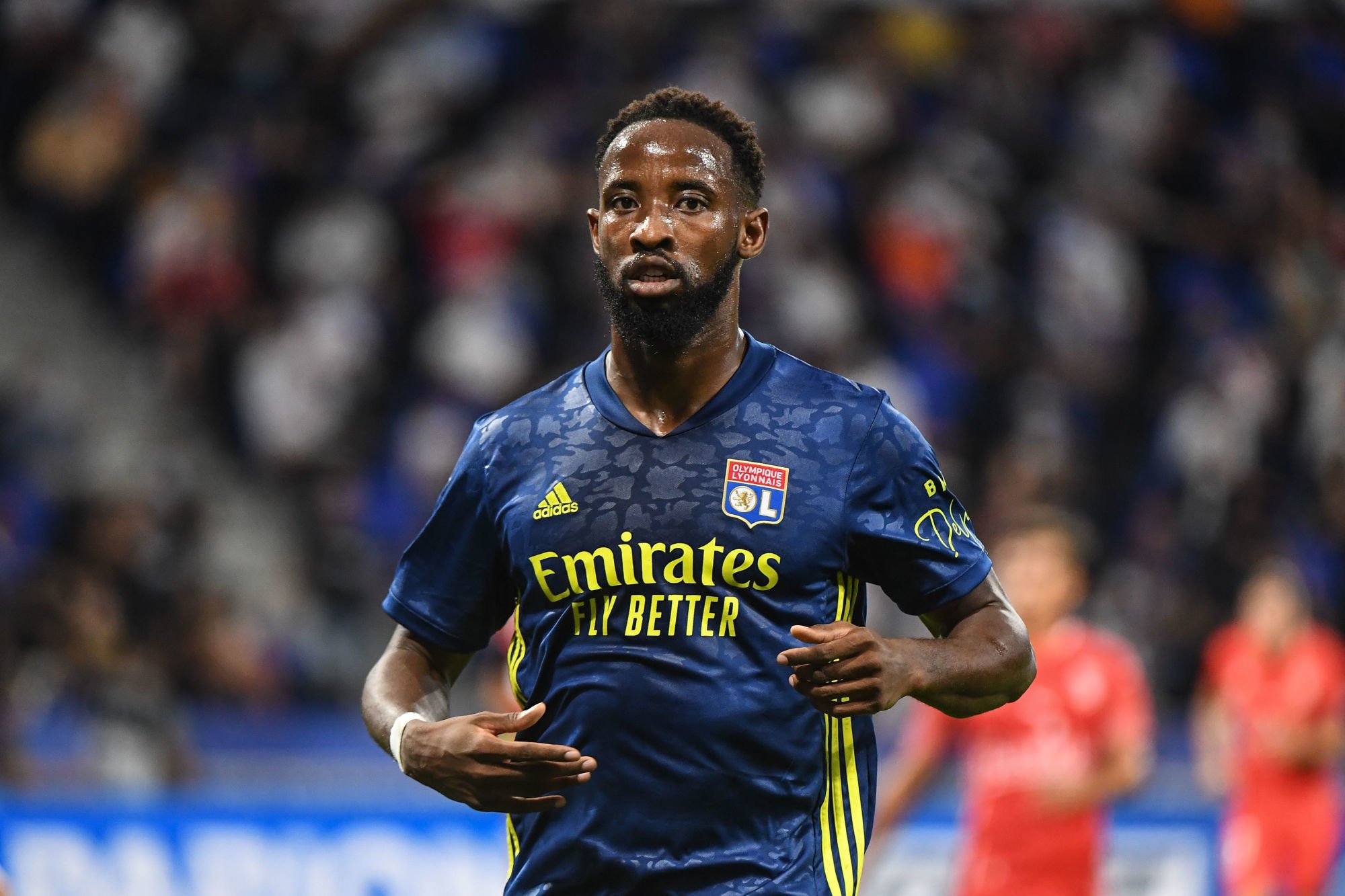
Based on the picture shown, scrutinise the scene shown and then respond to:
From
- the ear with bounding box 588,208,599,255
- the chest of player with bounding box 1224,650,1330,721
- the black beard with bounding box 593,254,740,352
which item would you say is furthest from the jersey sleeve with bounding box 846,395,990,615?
the chest of player with bounding box 1224,650,1330,721

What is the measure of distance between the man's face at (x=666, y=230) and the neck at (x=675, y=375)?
3cm

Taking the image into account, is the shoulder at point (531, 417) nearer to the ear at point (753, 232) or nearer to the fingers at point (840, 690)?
the ear at point (753, 232)

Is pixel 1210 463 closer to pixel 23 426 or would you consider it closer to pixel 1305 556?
pixel 1305 556

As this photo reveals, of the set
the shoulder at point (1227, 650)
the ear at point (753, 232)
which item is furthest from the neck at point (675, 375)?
the shoulder at point (1227, 650)

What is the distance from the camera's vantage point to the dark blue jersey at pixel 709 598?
2.97 m

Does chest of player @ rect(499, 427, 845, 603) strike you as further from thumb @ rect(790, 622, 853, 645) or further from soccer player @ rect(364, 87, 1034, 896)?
thumb @ rect(790, 622, 853, 645)

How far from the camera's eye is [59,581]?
30.6 ft

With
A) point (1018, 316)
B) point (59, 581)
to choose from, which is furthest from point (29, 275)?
point (1018, 316)

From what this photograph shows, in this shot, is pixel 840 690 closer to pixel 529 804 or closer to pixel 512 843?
pixel 529 804

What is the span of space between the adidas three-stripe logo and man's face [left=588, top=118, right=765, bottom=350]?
12.4 inches

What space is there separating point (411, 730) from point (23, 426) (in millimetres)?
8409

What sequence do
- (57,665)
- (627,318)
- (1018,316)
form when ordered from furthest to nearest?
(1018,316) → (57,665) → (627,318)

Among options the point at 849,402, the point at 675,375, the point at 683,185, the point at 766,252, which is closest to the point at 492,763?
the point at 675,375

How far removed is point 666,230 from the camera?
3.09 meters
